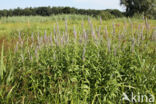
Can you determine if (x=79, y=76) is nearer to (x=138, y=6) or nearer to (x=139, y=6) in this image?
(x=139, y=6)

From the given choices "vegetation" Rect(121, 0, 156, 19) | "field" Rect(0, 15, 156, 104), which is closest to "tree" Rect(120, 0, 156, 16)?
"vegetation" Rect(121, 0, 156, 19)

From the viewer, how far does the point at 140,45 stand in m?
4.15

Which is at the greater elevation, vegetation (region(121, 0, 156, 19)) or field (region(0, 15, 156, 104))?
vegetation (region(121, 0, 156, 19))

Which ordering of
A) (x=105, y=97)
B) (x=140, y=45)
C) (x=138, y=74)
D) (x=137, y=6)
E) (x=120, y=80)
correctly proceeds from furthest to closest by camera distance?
1. (x=137, y=6)
2. (x=140, y=45)
3. (x=120, y=80)
4. (x=138, y=74)
5. (x=105, y=97)

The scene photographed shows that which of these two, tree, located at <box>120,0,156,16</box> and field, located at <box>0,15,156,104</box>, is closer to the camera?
field, located at <box>0,15,156,104</box>

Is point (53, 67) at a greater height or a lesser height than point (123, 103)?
greater

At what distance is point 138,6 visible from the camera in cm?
2359

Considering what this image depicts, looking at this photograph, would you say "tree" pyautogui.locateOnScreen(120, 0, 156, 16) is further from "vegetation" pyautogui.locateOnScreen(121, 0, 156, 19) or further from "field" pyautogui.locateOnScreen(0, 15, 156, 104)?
"field" pyautogui.locateOnScreen(0, 15, 156, 104)

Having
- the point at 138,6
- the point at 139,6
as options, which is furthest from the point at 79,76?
the point at 138,6

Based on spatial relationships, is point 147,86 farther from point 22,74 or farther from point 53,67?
point 22,74

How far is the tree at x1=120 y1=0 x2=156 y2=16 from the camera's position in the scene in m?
23.2

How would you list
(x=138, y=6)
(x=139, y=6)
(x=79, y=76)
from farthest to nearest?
(x=138, y=6) < (x=139, y=6) < (x=79, y=76)

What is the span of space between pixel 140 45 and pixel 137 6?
20988 mm

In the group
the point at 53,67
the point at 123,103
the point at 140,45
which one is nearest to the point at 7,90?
the point at 53,67
